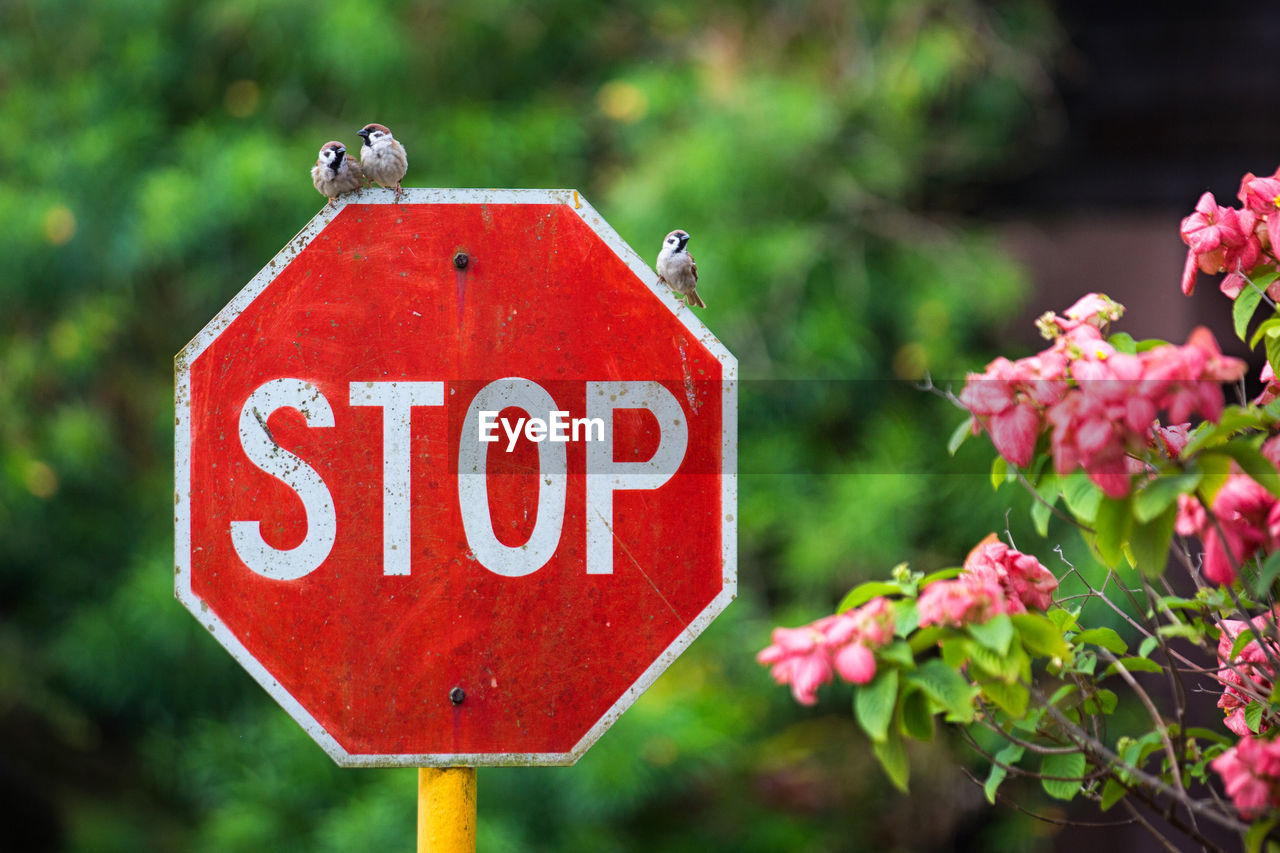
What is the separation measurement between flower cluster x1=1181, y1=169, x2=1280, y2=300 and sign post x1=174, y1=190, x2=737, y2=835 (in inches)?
23.5

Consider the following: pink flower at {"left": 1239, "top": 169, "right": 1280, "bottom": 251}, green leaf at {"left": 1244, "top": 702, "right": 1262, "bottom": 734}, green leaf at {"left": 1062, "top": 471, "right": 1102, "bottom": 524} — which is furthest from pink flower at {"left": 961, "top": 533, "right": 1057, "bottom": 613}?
pink flower at {"left": 1239, "top": 169, "right": 1280, "bottom": 251}

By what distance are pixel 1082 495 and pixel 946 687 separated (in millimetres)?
282

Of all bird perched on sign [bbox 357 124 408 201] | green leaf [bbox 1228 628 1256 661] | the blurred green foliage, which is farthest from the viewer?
the blurred green foliage

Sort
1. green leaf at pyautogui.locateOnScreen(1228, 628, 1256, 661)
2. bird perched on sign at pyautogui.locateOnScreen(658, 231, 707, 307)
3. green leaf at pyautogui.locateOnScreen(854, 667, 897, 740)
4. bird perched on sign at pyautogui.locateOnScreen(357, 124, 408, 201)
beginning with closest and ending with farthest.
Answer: green leaf at pyautogui.locateOnScreen(854, 667, 897, 740) < green leaf at pyautogui.locateOnScreen(1228, 628, 1256, 661) < bird perched on sign at pyautogui.locateOnScreen(357, 124, 408, 201) < bird perched on sign at pyautogui.locateOnScreen(658, 231, 707, 307)

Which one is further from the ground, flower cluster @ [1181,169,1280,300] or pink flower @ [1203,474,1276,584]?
flower cluster @ [1181,169,1280,300]

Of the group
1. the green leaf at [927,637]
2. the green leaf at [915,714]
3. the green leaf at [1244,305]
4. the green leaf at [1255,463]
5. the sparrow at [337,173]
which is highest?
the sparrow at [337,173]

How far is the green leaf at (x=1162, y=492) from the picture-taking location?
3.47ft

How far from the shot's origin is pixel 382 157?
1526 millimetres

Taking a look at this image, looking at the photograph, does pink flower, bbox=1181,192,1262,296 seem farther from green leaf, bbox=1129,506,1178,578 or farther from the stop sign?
the stop sign

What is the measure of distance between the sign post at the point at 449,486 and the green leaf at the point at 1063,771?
1.52ft

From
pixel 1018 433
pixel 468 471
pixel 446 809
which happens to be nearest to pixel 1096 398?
pixel 1018 433

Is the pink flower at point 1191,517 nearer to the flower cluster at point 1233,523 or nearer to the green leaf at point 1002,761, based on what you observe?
the flower cluster at point 1233,523

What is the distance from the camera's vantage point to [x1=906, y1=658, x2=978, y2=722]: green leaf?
3.50 feet

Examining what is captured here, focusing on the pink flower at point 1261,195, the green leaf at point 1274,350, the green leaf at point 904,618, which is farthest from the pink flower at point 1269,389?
the green leaf at point 904,618
